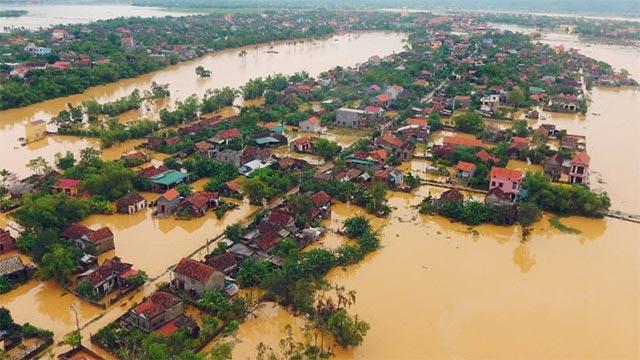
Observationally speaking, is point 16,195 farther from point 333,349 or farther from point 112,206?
point 333,349

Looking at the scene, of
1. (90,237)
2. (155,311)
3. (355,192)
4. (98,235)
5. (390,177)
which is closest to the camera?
(155,311)

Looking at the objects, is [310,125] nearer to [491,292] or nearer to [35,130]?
[35,130]

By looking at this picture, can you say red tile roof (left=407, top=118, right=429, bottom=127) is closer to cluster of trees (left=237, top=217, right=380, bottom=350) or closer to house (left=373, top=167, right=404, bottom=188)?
house (left=373, top=167, right=404, bottom=188)

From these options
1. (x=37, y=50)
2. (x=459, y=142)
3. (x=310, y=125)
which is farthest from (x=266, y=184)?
(x=37, y=50)

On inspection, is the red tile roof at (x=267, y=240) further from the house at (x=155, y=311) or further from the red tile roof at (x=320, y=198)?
the house at (x=155, y=311)

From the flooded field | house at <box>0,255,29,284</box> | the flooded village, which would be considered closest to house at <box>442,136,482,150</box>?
the flooded village

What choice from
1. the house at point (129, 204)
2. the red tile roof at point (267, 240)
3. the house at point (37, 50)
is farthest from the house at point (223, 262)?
the house at point (37, 50)

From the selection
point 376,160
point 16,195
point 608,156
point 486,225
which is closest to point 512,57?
point 608,156
